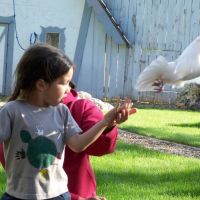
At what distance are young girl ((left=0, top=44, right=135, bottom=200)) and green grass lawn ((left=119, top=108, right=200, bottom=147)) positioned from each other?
5.66 m

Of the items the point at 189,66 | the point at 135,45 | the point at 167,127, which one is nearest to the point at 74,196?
the point at 189,66

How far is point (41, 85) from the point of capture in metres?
2.77

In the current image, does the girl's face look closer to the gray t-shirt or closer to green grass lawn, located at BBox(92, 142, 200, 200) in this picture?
the gray t-shirt

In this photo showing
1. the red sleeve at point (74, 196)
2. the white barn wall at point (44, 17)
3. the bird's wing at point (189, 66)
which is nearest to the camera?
the red sleeve at point (74, 196)

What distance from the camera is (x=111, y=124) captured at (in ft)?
8.73

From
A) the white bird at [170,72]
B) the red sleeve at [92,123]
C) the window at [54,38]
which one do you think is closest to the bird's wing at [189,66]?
the white bird at [170,72]

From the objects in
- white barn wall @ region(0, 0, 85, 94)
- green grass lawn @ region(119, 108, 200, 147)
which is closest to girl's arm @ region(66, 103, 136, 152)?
green grass lawn @ region(119, 108, 200, 147)

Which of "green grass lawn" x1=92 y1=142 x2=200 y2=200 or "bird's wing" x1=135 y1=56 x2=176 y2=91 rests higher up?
"bird's wing" x1=135 y1=56 x2=176 y2=91

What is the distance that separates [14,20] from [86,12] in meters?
1.96

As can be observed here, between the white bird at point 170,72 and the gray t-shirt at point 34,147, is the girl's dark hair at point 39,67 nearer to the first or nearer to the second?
the gray t-shirt at point 34,147

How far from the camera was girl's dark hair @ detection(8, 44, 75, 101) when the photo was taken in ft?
9.09

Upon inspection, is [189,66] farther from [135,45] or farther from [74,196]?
[135,45]

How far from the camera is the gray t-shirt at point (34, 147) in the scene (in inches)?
108

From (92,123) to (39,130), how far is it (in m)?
0.25
